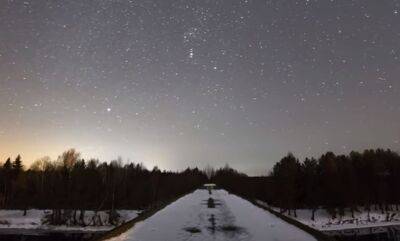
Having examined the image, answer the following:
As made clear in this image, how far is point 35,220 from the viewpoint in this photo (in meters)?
82.6

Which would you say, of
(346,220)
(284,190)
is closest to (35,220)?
(284,190)

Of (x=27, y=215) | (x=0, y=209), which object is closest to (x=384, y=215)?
(x=27, y=215)

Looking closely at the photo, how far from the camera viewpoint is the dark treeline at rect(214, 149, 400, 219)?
286ft

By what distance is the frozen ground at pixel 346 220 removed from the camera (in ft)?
246

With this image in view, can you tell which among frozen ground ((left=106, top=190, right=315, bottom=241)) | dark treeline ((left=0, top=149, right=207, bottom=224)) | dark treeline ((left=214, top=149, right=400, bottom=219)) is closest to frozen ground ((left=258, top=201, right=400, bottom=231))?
dark treeline ((left=214, top=149, right=400, bottom=219))

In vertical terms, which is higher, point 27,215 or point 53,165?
point 53,165

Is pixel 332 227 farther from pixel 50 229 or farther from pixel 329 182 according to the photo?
pixel 50 229

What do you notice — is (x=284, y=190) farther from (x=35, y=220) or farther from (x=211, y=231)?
(x=211, y=231)

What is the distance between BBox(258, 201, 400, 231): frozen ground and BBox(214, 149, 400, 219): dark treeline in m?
1.46

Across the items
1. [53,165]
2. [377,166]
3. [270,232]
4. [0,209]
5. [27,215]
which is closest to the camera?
[270,232]

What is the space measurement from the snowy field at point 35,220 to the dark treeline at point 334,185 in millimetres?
26973

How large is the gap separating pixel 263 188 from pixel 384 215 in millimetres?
31887

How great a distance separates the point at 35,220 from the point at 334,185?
62.5 metres

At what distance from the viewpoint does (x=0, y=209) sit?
96375 mm
